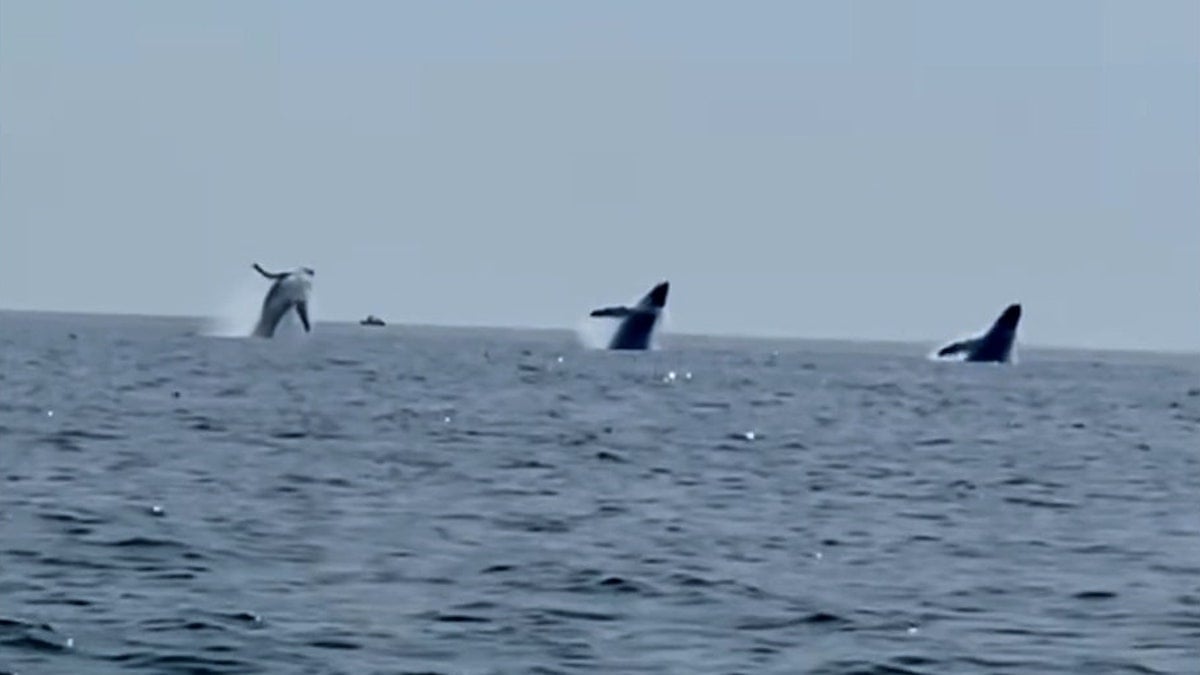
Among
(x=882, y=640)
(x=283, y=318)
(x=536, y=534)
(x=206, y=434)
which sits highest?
(x=283, y=318)

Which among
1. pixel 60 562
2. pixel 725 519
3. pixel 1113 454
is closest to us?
pixel 60 562

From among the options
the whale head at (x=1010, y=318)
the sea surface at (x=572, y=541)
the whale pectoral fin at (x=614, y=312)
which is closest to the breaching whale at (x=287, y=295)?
the whale pectoral fin at (x=614, y=312)

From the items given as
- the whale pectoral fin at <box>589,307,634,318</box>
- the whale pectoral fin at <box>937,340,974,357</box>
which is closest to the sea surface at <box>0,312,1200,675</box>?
the whale pectoral fin at <box>589,307,634,318</box>

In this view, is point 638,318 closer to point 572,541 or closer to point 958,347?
point 958,347

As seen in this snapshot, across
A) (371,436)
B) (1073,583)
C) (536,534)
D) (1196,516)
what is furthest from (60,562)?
(371,436)

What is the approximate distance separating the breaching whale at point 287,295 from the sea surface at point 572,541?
40.8 meters

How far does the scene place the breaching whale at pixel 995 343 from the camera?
93.9m

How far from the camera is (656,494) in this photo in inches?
1112

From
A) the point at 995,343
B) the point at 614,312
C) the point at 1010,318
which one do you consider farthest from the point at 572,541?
the point at 995,343

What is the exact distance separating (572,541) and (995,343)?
78.8 meters

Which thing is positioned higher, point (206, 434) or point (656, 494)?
point (206, 434)

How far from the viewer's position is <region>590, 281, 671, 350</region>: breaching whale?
3516 inches

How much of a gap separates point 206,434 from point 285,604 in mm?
17401

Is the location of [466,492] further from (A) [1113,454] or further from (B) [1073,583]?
(A) [1113,454]
